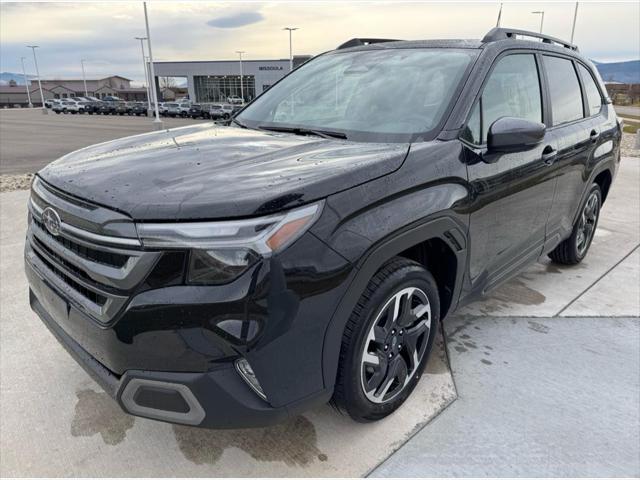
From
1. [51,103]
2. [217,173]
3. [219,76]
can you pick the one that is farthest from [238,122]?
[219,76]

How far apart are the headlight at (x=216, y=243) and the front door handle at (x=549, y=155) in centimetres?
223

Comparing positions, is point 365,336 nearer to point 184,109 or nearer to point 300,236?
point 300,236

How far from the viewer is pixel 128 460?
2.18m

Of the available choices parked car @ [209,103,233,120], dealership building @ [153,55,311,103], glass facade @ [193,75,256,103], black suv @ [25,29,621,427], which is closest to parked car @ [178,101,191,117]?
parked car @ [209,103,233,120]

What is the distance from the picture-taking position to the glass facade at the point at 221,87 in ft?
238

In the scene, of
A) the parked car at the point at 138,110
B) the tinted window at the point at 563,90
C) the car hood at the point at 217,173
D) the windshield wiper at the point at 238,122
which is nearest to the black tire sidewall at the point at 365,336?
the car hood at the point at 217,173

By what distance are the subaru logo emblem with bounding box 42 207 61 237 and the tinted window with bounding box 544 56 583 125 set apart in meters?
3.09

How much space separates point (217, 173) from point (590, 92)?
3542mm

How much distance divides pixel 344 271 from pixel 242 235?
415 millimetres

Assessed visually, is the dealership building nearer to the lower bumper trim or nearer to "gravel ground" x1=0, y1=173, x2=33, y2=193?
"gravel ground" x1=0, y1=173, x2=33, y2=193

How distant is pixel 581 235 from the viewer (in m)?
4.45

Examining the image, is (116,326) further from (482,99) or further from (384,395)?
(482,99)

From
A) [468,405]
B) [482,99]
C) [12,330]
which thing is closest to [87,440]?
[12,330]

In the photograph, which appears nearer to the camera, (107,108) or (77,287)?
(77,287)
